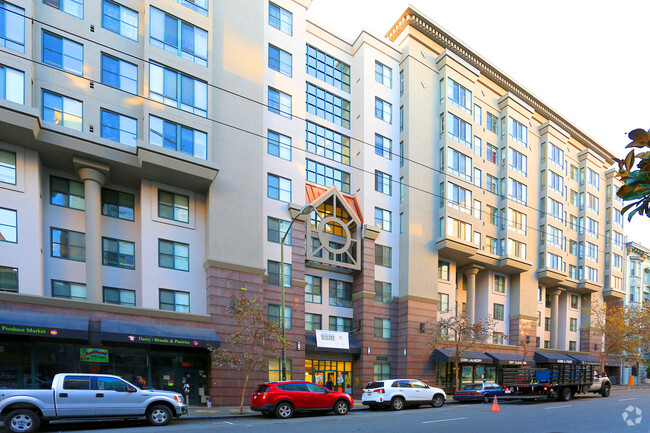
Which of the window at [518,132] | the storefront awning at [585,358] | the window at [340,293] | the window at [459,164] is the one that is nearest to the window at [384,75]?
the window at [459,164]

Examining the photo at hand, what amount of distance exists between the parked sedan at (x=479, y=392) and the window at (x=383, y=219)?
13.1 m

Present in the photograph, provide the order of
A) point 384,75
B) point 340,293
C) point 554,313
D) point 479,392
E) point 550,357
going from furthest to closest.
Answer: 1. point 554,313
2. point 550,357
3. point 384,75
4. point 340,293
5. point 479,392

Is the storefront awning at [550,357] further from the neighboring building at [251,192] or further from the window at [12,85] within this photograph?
the window at [12,85]

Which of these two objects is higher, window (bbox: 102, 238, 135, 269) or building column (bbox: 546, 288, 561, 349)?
window (bbox: 102, 238, 135, 269)

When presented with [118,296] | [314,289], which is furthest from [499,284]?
[118,296]

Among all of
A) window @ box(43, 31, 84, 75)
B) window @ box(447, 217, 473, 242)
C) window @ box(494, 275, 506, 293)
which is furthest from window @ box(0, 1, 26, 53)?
window @ box(494, 275, 506, 293)

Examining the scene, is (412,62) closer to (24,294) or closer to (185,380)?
(185,380)

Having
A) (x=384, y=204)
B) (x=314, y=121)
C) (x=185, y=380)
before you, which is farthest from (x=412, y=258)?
(x=185, y=380)

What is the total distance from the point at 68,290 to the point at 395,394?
17.4 meters

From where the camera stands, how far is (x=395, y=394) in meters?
23.3

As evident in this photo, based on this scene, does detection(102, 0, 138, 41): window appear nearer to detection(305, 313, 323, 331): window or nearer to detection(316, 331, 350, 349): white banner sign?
detection(305, 313, 323, 331): window

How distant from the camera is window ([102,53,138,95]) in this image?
25391 millimetres

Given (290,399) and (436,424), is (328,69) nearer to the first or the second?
(290,399)

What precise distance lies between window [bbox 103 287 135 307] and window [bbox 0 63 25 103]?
10248 millimetres
